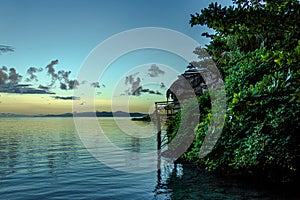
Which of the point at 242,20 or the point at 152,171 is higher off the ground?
the point at 242,20

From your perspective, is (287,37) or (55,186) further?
(55,186)

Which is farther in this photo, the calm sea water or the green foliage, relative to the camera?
the calm sea water

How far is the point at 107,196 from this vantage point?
42.2ft

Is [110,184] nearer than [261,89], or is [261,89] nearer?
[261,89]

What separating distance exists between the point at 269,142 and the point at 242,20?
6.47 m

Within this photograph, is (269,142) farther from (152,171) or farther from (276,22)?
(152,171)

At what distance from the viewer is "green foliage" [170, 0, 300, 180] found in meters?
4.38

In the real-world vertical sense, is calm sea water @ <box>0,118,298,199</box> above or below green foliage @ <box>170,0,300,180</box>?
below

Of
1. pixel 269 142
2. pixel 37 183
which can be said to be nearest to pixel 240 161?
pixel 269 142

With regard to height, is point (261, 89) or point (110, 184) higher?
point (261, 89)

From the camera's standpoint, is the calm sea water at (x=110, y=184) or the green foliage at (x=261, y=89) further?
the calm sea water at (x=110, y=184)

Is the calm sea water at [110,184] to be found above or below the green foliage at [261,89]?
below

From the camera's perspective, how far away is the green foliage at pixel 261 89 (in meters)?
4.38

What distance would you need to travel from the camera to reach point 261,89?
4.25m
